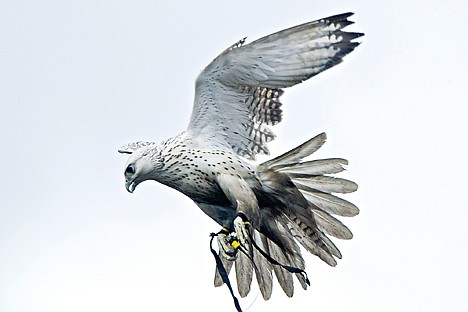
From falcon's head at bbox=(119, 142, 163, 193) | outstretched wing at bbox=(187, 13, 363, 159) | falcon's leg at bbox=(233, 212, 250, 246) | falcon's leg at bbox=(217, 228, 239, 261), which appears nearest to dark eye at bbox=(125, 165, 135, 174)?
falcon's head at bbox=(119, 142, 163, 193)

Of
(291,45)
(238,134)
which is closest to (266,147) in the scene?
(238,134)

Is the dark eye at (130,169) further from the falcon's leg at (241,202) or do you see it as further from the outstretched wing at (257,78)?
the falcon's leg at (241,202)

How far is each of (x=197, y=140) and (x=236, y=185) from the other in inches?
29.2

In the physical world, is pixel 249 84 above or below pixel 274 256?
above

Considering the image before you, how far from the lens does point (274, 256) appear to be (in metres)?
14.3

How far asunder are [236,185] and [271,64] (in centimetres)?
119

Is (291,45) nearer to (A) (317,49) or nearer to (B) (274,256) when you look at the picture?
(A) (317,49)

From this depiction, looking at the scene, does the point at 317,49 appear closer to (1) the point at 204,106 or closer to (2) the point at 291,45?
(2) the point at 291,45

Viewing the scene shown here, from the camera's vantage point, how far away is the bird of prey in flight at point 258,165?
13273 millimetres

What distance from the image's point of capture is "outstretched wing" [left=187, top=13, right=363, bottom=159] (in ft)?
43.5

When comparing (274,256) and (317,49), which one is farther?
(274,256)

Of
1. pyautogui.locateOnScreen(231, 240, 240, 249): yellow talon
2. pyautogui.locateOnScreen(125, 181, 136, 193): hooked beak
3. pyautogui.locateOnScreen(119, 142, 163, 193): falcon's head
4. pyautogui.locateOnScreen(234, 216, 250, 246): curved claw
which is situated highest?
pyautogui.locateOnScreen(119, 142, 163, 193): falcon's head

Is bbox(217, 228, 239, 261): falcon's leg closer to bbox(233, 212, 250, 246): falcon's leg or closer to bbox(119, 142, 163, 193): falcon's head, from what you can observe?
bbox(233, 212, 250, 246): falcon's leg

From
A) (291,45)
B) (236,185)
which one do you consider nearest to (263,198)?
(236,185)
